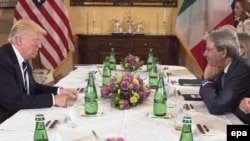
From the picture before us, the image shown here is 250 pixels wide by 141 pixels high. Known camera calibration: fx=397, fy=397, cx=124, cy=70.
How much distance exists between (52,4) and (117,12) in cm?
100

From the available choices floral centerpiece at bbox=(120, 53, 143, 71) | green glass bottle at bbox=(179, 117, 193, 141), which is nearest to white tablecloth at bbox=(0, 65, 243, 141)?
green glass bottle at bbox=(179, 117, 193, 141)

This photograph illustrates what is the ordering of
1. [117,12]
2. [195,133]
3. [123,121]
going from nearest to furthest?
[195,133] → [123,121] → [117,12]

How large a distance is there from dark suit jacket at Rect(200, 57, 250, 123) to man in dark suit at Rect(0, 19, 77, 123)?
81 centimetres

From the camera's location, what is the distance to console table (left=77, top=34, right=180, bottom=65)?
554cm

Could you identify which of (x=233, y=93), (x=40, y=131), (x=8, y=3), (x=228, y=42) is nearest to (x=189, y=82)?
(x=228, y=42)

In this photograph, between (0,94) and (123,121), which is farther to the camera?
(0,94)

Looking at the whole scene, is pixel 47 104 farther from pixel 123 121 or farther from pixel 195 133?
pixel 195 133

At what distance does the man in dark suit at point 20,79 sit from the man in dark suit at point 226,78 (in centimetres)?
81

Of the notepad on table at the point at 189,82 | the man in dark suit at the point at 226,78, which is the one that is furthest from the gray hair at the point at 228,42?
the notepad on table at the point at 189,82

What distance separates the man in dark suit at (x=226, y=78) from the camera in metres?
2.11

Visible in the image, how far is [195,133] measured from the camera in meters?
1.69

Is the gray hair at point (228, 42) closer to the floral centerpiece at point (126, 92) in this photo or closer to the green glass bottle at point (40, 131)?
the floral centerpiece at point (126, 92)

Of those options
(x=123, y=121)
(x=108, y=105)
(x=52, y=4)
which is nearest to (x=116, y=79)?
(x=108, y=105)

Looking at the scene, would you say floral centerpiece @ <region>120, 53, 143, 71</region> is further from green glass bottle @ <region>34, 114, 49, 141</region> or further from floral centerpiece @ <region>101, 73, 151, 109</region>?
green glass bottle @ <region>34, 114, 49, 141</region>
